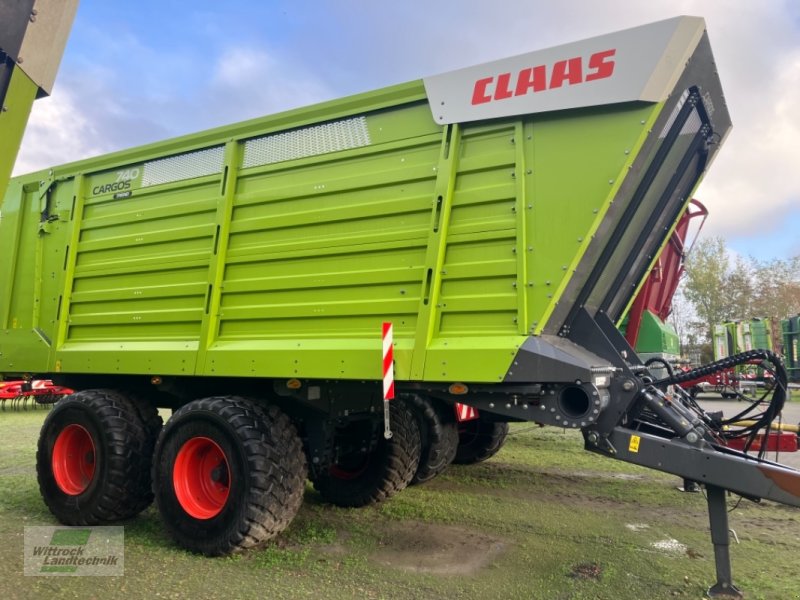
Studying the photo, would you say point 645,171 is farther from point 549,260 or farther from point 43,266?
point 43,266

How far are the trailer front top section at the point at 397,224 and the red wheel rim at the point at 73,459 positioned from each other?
0.55 m

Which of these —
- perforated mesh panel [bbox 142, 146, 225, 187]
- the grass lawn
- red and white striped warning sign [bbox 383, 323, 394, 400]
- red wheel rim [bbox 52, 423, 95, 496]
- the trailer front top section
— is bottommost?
the grass lawn

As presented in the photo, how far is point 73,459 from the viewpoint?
4.86 metres

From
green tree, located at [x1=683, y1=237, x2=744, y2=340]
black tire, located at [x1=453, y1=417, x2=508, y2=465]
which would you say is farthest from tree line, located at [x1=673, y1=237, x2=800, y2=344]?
black tire, located at [x1=453, y1=417, x2=508, y2=465]

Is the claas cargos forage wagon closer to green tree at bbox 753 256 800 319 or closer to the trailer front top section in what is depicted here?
the trailer front top section

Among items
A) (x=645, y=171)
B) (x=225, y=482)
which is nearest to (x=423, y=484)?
(x=225, y=482)

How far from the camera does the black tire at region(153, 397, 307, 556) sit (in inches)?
147

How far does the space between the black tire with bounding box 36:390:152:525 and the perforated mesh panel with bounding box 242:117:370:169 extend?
220 cm

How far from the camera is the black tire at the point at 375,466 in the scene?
5016 mm

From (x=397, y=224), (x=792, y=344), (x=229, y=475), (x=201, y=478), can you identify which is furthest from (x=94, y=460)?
(x=792, y=344)

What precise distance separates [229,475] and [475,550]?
5.71 ft

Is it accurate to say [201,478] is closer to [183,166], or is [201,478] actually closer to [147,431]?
[147,431]

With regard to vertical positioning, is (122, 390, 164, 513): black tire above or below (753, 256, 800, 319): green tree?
below

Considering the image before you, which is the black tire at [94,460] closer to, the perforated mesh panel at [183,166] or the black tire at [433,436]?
the perforated mesh panel at [183,166]
